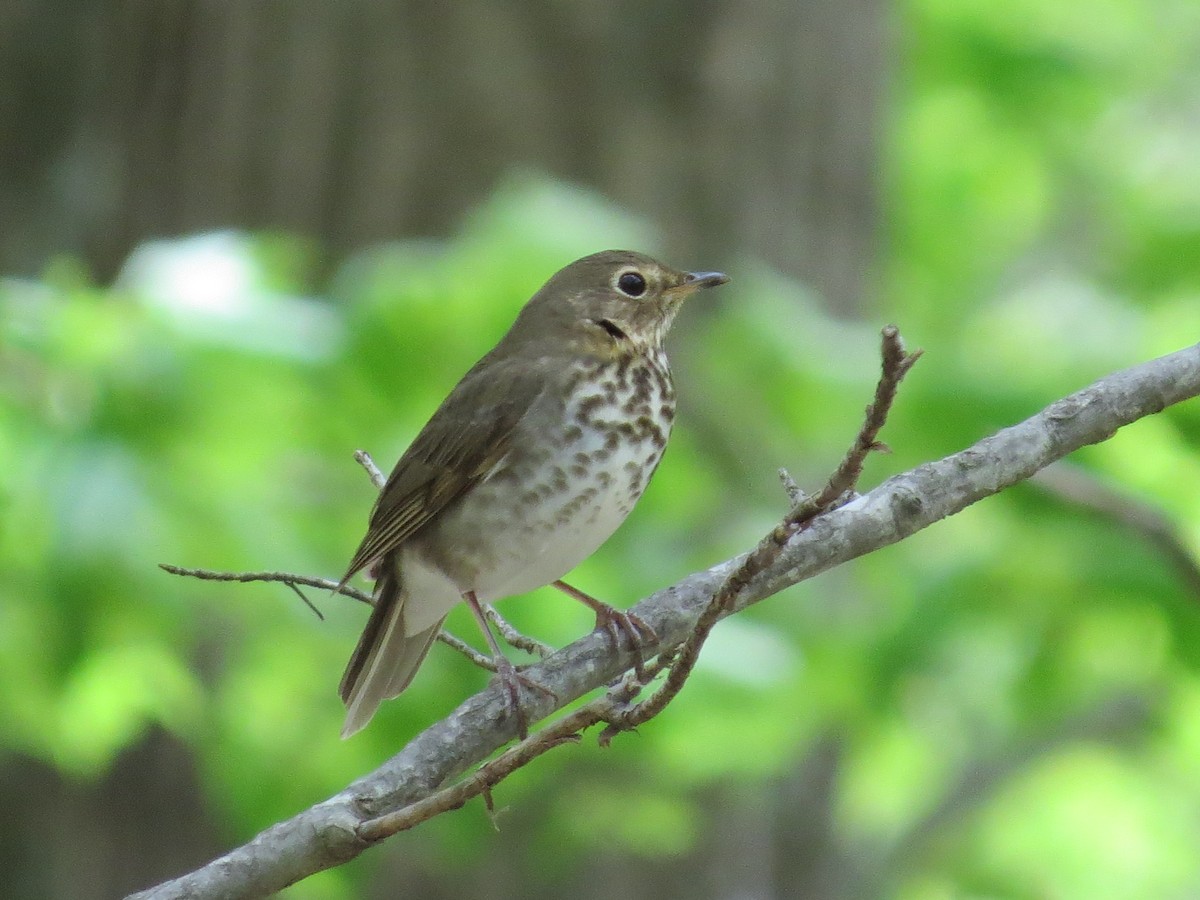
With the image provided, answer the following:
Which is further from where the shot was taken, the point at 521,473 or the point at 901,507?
the point at 521,473

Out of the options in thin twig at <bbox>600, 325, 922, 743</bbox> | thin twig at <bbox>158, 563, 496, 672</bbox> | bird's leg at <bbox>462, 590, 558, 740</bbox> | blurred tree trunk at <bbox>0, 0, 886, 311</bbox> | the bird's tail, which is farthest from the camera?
blurred tree trunk at <bbox>0, 0, 886, 311</bbox>

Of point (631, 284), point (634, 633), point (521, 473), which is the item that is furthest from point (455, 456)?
point (634, 633)

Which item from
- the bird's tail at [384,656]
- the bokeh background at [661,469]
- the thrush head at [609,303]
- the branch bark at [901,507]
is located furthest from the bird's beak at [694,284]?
the branch bark at [901,507]

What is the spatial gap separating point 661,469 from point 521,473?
97 cm

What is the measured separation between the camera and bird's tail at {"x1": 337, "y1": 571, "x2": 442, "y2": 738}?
3.53 metres

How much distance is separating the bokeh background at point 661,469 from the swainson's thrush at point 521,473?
39cm

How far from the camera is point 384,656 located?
356 cm

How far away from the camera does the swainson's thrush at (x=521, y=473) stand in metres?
3.27

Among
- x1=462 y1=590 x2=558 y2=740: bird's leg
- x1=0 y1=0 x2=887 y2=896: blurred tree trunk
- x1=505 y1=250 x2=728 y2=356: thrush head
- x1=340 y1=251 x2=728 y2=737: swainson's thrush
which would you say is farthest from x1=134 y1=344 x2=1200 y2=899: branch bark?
x1=0 y1=0 x2=887 y2=896: blurred tree trunk

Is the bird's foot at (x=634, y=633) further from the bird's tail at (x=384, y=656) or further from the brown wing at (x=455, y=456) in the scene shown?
the bird's tail at (x=384, y=656)

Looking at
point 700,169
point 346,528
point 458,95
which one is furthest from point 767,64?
point 346,528

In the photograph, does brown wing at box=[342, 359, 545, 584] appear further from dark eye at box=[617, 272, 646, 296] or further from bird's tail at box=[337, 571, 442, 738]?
dark eye at box=[617, 272, 646, 296]

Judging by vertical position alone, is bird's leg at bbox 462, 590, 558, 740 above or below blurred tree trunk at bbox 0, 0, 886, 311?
below

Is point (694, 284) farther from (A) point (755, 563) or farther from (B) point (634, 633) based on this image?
(A) point (755, 563)
